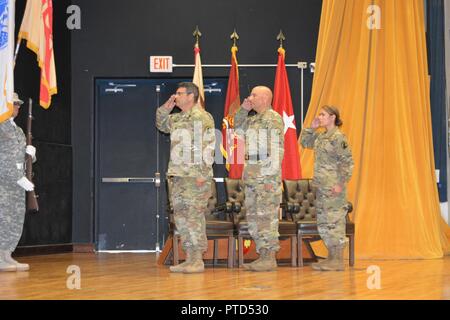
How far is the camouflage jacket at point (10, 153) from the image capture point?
6648 millimetres

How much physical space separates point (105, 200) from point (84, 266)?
9.90 ft

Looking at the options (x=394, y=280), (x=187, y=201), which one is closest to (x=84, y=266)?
(x=187, y=201)

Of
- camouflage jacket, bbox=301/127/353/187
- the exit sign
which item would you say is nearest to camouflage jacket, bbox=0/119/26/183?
camouflage jacket, bbox=301/127/353/187

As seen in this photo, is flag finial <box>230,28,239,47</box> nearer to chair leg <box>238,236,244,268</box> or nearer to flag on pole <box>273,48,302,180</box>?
flag on pole <box>273,48,302,180</box>

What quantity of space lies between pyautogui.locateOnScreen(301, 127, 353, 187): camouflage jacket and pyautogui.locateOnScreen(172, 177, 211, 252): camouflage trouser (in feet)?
3.89

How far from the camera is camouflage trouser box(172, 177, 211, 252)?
→ 254 inches

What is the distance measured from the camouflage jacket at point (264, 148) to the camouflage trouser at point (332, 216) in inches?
20.9

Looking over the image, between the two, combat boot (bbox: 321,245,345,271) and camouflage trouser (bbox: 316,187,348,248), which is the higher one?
camouflage trouser (bbox: 316,187,348,248)

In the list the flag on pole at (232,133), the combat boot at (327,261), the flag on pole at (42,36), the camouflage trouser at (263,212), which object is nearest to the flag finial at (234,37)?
the flag on pole at (232,133)

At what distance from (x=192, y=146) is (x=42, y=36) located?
134 inches

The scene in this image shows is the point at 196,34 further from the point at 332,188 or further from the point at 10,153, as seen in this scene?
the point at 10,153

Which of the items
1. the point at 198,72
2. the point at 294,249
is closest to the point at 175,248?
the point at 294,249
